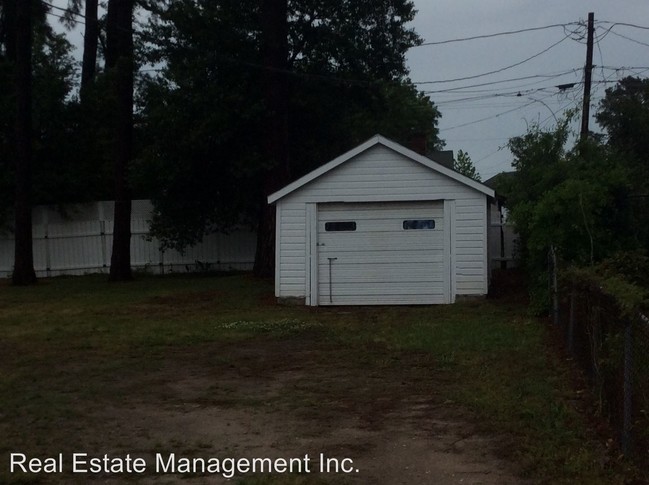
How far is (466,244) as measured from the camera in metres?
18.5

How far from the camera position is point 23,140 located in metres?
26.4

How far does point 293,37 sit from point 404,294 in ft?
31.1

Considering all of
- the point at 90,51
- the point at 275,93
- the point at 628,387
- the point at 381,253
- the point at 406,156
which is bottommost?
the point at 628,387

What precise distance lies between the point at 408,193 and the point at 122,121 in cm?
1073

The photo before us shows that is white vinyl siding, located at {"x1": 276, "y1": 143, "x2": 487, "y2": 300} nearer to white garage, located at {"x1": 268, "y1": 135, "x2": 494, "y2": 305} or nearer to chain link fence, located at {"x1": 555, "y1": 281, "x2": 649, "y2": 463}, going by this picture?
white garage, located at {"x1": 268, "y1": 135, "x2": 494, "y2": 305}

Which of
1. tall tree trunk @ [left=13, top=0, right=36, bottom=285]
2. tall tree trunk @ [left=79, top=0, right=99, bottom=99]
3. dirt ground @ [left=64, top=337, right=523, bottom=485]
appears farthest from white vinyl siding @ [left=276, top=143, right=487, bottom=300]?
tall tree trunk @ [left=79, top=0, right=99, bottom=99]

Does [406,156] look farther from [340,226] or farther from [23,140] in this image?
[23,140]

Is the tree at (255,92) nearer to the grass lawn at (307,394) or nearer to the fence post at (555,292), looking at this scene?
the grass lawn at (307,394)

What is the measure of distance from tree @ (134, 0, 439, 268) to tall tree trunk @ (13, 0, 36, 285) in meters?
3.29

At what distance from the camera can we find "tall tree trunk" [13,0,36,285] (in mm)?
25859

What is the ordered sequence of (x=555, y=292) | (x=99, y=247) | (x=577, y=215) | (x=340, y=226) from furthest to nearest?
(x=99, y=247) < (x=340, y=226) < (x=577, y=215) < (x=555, y=292)

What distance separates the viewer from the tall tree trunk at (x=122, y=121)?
2581cm

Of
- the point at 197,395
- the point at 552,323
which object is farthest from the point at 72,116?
the point at 197,395

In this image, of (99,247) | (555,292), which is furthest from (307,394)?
(99,247)
